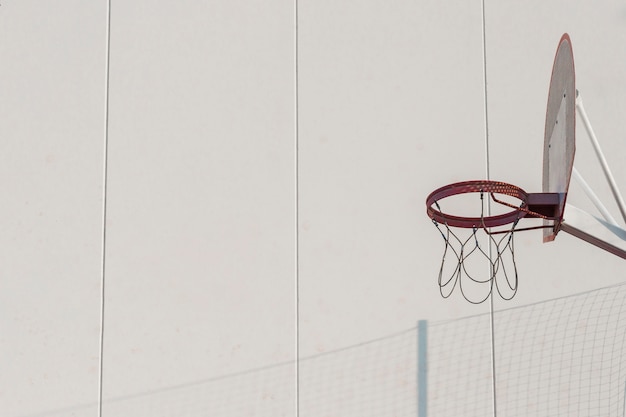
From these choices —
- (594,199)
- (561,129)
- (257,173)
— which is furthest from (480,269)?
(561,129)

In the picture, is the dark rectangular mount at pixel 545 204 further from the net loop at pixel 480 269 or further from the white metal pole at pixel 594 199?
the net loop at pixel 480 269

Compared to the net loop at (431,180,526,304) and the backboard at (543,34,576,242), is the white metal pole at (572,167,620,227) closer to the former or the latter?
the backboard at (543,34,576,242)

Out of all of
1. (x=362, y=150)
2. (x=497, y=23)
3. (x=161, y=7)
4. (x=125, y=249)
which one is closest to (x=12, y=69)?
(x=161, y=7)

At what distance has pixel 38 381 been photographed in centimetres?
729

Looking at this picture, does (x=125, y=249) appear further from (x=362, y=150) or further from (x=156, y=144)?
(x=362, y=150)

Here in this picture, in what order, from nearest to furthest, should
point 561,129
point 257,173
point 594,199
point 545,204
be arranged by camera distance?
1. point 545,204
2. point 561,129
3. point 594,199
4. point 257,173

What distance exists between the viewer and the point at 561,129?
5203 mm

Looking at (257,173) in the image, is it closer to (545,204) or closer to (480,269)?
(480,269)

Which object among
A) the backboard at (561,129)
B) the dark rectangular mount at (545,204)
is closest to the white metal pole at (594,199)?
the backboard at (561,129)

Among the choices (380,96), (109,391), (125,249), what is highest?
(380,96)

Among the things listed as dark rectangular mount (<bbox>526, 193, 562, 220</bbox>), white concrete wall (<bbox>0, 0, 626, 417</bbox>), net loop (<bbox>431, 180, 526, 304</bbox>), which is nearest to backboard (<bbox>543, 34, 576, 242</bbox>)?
dark rectangular mount (<bbox>526, 193, 562, 220</bbox>)

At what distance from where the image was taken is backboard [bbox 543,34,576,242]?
484 centimetres

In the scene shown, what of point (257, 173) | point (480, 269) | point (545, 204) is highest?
point (257, 173)

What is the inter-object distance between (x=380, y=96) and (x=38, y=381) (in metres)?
3.54
